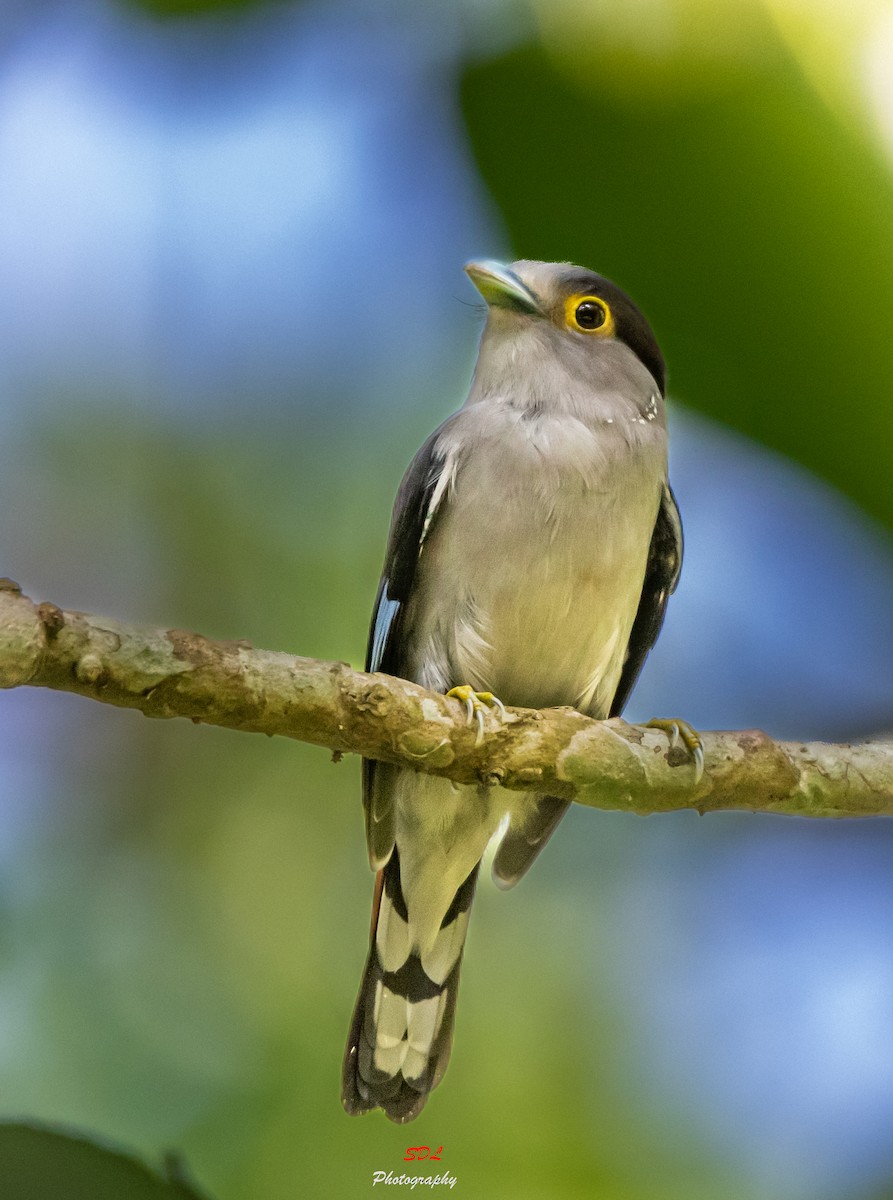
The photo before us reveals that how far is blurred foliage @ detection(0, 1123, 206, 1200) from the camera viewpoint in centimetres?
156

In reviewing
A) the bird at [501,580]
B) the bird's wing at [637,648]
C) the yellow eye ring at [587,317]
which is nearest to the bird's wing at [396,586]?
the bird at [501,580]

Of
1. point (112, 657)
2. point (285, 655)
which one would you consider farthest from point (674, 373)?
point (112, 657)

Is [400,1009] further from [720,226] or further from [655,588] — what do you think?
[720,226]

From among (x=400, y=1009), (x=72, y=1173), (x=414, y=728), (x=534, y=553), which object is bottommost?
(x=72, y=1173)

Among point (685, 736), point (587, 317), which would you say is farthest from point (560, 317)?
point (685, 736)

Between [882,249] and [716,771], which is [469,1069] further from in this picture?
[882,249]

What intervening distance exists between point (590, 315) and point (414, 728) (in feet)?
4.18

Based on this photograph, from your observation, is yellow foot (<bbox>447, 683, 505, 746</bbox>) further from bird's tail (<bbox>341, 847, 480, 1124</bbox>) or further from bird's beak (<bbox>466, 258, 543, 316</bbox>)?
bird's beak (<bbox>466, 258, 543, 316</bbox>)

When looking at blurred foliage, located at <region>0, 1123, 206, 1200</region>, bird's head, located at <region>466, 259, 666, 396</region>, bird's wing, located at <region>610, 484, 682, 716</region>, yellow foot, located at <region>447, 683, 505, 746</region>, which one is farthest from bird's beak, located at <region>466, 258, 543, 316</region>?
blurred foliage, located at <region>0, 1123, 206, 1200</region>

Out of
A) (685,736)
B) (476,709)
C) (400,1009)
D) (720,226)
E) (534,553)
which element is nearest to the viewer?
(720,226)

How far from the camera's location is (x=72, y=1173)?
159 cm

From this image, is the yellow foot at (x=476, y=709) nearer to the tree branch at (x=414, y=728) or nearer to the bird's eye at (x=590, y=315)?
the tree branch at (x=414, y=728)

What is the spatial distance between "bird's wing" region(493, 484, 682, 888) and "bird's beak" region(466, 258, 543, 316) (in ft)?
1.82

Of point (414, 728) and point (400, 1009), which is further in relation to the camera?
point (400, 1009)
